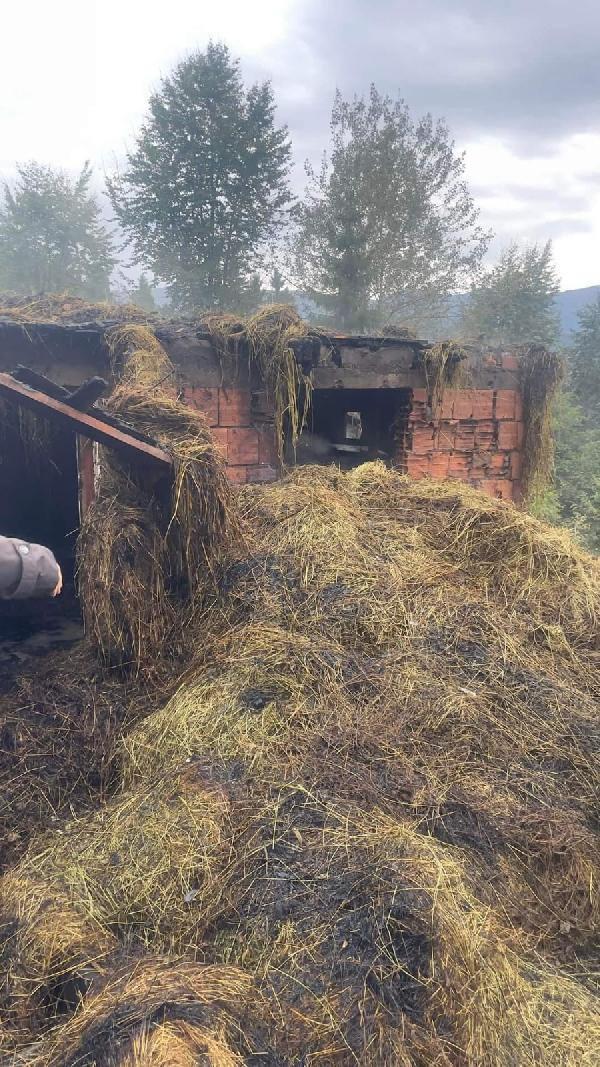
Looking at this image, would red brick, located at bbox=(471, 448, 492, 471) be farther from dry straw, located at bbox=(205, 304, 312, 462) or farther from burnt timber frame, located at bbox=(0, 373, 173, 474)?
burnt timber frame, located at bbox=(0, 373, 173, 474)

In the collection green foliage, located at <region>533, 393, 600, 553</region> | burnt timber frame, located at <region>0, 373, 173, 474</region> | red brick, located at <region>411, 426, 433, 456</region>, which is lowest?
green foliage, located at <region>533, 393, 600, 553</region>

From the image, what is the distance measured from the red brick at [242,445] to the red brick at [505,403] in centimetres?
329

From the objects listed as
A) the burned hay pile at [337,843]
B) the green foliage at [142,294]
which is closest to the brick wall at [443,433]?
the burned hay pile at [337,843]

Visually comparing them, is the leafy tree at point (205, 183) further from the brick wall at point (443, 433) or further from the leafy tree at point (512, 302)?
the brick wall at point (443, 433)

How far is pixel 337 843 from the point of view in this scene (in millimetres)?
2758

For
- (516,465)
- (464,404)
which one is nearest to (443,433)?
(464,404)

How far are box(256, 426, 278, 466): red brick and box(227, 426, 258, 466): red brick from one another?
46 mm

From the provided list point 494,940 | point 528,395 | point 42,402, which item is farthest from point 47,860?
point 528,395

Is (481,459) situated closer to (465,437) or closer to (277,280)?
(465,437)

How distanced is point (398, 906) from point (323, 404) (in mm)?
6566

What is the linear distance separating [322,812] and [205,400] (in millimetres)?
4500

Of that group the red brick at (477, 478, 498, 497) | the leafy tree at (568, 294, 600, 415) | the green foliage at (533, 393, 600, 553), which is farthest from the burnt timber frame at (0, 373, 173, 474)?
the leafy tree at (568, 294, 600, 415)

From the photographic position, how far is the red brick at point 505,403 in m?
8.24

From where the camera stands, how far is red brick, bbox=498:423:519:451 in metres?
8.34
